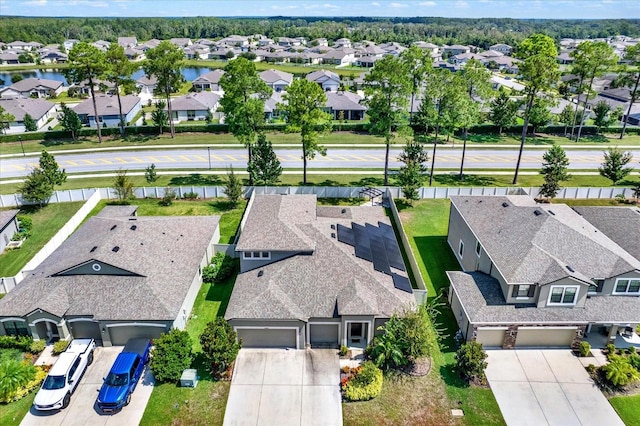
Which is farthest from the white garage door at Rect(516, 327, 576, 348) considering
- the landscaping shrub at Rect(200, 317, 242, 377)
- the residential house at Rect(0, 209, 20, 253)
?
the residential house at Rect(0, 209, 20, 253)

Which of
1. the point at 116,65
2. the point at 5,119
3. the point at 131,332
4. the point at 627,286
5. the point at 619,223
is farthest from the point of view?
the point at 5,119

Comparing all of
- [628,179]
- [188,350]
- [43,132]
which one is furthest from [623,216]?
[43,132]

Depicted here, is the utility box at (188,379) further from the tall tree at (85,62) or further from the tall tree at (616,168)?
the tall tree at (85,62)

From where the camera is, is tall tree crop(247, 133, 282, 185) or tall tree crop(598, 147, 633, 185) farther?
tall tree crop(598, 147, 633, 185)

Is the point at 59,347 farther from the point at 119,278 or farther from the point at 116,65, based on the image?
the point at 116,65

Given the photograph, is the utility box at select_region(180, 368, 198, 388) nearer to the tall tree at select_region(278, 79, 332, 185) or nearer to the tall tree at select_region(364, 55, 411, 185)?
the tall tree at select_region(278, 79, 332, 185)

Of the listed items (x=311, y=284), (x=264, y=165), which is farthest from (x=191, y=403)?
(x=264, y=165)

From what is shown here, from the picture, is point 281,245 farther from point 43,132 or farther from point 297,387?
point 43,132
